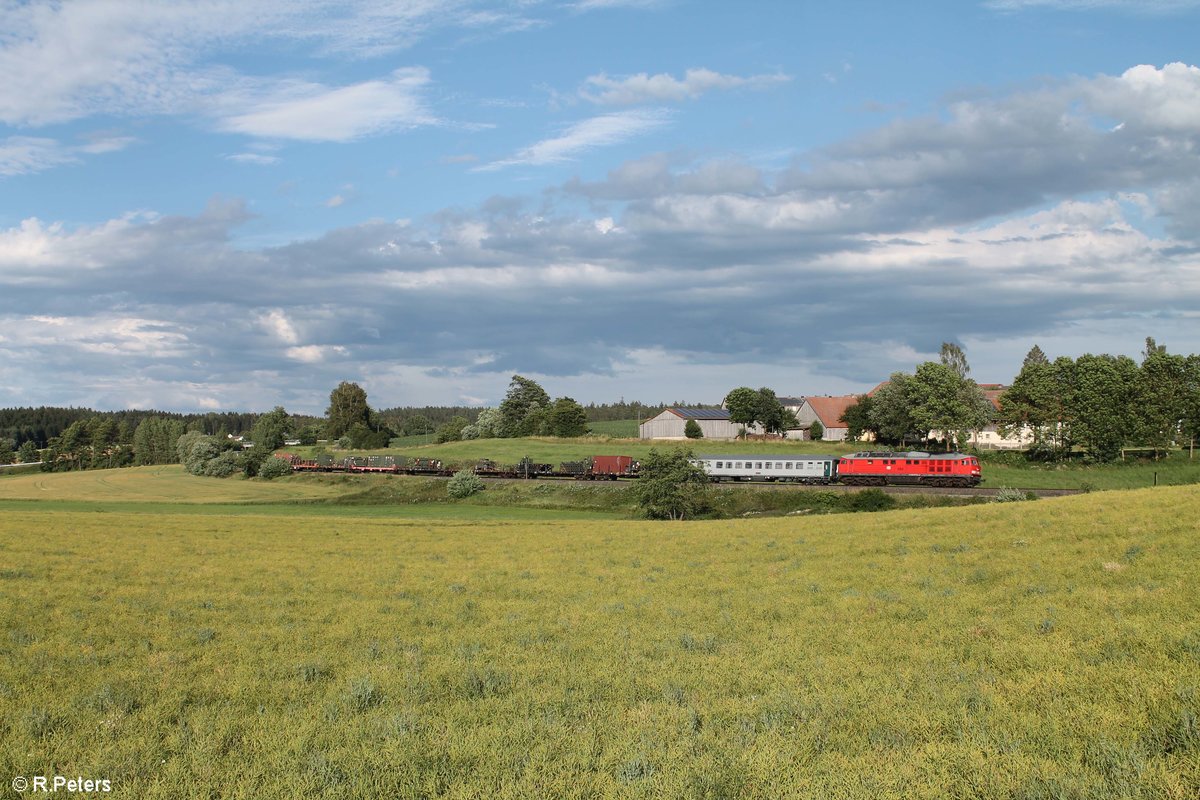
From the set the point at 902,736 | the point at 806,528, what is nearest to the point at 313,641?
the point at 902,736

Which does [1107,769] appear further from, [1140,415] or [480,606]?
[1140,415]

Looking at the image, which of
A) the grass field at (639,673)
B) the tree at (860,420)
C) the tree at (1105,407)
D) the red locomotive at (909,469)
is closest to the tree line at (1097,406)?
the tree at (1105,407)

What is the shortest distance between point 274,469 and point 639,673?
378 feet

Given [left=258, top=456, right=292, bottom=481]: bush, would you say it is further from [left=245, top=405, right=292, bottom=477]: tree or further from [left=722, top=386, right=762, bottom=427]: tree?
[left=722, top=386, right=762, bottom=427]: tree

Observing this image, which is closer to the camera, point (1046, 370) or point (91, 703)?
point (91, 703)

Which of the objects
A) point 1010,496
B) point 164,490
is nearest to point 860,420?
point 1010,496

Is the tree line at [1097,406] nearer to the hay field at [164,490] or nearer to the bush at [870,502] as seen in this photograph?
the bush at [870,502]

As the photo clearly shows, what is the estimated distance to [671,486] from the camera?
65000 mm

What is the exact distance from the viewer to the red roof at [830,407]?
6196 inches

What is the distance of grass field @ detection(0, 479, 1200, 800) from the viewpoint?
31.3 ft

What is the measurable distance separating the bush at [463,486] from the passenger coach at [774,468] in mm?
24969

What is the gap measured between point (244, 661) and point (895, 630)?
12123 mm

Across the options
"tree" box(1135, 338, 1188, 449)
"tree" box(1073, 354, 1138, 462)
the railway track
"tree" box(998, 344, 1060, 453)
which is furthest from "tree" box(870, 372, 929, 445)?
the railway track

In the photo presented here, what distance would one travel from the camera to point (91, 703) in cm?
1216
